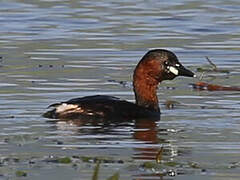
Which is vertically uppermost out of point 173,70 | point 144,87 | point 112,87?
point 173,70

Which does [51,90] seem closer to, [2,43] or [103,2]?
[2,43]

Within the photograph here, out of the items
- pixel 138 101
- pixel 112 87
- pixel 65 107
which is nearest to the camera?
pixel 65 107

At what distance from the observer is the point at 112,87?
15945mm

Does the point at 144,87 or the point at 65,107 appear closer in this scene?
the point at 65,107

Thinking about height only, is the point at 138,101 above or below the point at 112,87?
above

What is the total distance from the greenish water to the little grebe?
7.2 inches

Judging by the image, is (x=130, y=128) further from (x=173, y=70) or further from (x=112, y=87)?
(x=112, y=87)

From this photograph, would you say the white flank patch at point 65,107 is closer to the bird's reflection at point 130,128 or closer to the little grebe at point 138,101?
the little grebe at point 138,101

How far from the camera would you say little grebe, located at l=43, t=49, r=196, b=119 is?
13.3 meters

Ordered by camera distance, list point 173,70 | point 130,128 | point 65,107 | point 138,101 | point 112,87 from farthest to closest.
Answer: point 112,87, point 173,70, point 138,101, point 65,107, point 130,128

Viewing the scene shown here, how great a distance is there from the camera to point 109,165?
10.2 metres

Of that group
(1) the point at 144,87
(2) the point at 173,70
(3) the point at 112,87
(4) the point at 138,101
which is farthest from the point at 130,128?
(3) the point at 112,87

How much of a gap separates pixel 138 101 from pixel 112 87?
72.4 inches

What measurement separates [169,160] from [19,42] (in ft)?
36.3
